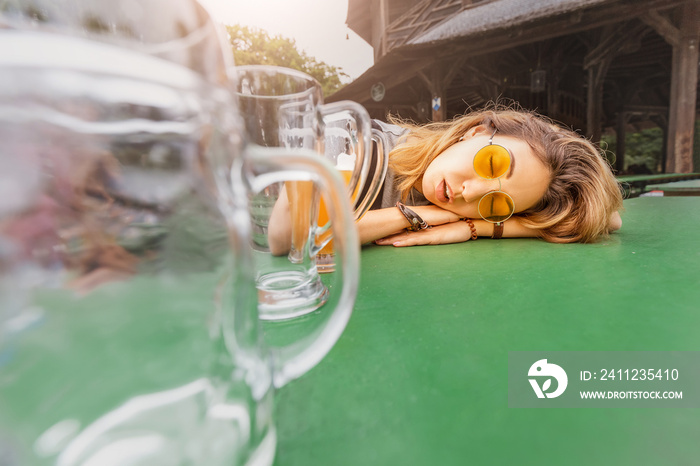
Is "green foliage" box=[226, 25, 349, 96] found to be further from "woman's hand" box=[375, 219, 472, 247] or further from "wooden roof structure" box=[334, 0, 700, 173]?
"woman's hand" box=[375, 219, 472, 247]

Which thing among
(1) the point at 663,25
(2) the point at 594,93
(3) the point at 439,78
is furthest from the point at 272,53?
(1) the point at 663,25

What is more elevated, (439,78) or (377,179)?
(439,78)

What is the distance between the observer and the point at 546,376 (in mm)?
258

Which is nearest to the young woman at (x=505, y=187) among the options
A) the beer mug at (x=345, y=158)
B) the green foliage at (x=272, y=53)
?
the beer mug at (x=345, y=158)

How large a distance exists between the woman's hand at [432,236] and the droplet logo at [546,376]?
1.74ft

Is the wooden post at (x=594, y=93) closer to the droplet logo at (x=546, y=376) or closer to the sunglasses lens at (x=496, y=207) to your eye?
the sunglasses lens at (x=496, y=207)

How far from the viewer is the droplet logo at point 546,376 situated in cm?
24

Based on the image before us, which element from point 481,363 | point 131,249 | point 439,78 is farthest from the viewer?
point 439,78

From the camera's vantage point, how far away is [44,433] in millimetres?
143

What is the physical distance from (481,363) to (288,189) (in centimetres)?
23

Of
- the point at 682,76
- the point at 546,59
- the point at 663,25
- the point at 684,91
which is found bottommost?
the point at 684,91

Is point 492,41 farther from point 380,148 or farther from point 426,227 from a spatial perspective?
point 380,148

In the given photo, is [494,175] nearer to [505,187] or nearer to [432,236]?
[505,187]

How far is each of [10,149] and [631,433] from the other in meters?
0.31
